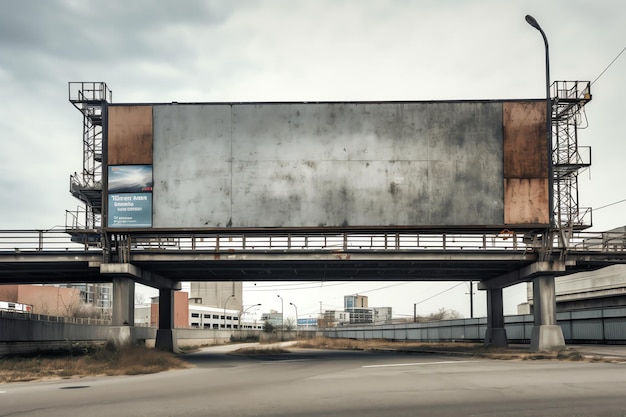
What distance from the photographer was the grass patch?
25516 millimetres

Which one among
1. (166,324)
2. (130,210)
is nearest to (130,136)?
(130,210)

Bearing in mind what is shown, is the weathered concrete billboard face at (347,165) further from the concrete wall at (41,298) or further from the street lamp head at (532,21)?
the concrete wall at (41,298)

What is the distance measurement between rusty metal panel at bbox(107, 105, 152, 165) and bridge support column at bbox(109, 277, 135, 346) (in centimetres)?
716

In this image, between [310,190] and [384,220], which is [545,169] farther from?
[310,190]

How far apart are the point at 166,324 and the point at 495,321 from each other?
2464cm

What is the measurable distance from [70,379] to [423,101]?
2419cm

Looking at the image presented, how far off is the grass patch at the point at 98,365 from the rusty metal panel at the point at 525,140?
2169 centimetres

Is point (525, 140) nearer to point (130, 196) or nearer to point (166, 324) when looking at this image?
point (130, 196)

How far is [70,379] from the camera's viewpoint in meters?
24.1

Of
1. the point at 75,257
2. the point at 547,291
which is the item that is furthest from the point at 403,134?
the point at 75,257

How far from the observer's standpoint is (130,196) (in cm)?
3716

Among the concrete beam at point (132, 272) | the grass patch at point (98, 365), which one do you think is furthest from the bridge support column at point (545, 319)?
the concrete beam at point (132, 272)

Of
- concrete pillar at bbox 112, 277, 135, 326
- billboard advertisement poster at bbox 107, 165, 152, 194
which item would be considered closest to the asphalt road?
concrete pillar at bbox 112, 277, 135, 326

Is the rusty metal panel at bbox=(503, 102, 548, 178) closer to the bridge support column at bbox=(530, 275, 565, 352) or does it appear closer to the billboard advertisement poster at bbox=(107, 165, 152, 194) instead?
the bridge support column at bbox=(530, 275, 565, 352)
